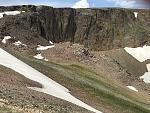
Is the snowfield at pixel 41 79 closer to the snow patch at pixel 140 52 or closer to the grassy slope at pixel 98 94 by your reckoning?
the grassy slope at pixel 98 94

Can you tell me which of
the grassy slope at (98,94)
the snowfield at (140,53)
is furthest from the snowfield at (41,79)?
the snowfield at (140,53)

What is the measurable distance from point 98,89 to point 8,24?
223 feet

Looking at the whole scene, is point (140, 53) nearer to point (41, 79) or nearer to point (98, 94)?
point (98, 94)

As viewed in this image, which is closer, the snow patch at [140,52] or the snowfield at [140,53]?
the snowfield at [140,53]

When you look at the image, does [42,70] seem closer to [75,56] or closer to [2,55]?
[2,55]

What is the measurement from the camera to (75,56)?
76625mm

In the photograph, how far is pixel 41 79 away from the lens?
43625 mm

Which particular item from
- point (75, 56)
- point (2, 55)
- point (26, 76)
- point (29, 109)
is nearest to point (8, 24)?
point (75, 56)

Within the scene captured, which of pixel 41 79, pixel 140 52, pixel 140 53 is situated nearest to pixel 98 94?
pixel 41 79

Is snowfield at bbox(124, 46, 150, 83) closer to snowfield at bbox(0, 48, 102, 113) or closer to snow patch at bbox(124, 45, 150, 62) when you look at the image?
snow patch at bbox(124, 45, 150, 62)

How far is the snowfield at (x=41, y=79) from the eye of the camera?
37.8 m

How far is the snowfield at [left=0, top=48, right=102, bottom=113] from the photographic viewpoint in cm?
3775

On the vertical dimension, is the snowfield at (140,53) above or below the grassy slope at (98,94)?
below

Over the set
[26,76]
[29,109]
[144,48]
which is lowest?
[144,48]
